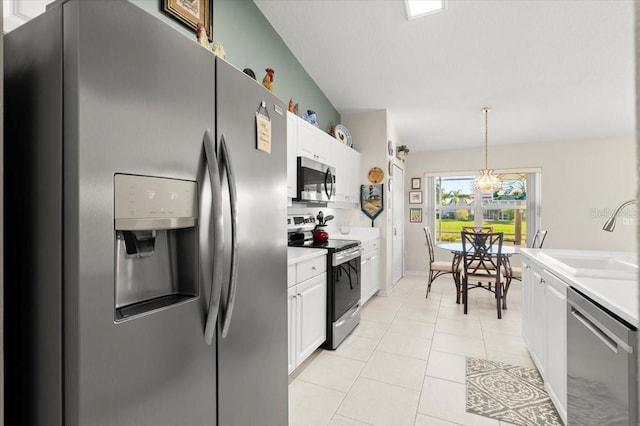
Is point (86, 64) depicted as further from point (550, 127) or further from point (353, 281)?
point (550, 127)

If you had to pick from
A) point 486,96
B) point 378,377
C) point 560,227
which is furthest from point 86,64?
point 560,227

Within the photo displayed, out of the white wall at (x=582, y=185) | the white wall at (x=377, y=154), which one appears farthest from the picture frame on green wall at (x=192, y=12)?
the white wall at (x=582, y=185)

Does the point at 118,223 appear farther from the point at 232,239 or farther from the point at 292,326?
the point at 292,326

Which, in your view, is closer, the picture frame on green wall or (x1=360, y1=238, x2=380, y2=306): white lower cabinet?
the picture frame on green wall

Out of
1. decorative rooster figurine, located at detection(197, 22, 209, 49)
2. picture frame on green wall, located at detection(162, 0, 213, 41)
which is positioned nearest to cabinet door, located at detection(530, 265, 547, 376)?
decorative rooster figurine, located at detection(197, 22, 209, 49)

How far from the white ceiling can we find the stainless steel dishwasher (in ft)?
6.80

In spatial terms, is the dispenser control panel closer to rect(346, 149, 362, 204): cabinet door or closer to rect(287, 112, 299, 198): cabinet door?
rect(287, 112, 299, 198): cabinet door

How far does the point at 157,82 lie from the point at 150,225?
15.4 inches

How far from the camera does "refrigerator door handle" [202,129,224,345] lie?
0.98 meters

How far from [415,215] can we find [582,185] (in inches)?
113

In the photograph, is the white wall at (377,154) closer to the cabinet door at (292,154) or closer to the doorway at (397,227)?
the doorway at (397,227)

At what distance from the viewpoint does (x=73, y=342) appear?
0.70 metres

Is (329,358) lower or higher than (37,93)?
lower

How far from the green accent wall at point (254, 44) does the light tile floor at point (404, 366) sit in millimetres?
2331
